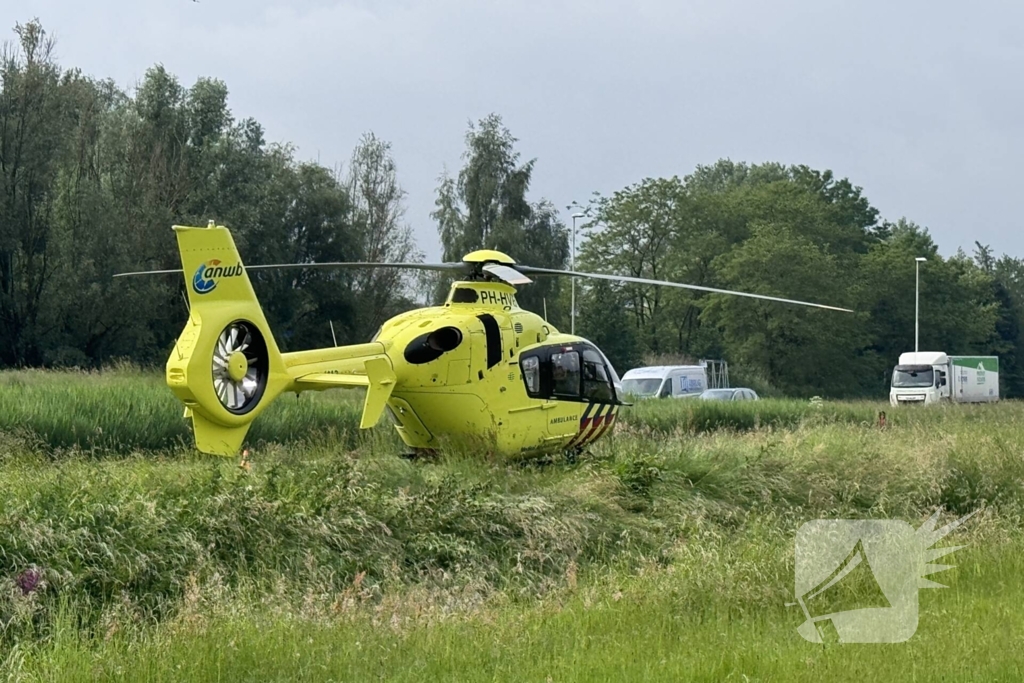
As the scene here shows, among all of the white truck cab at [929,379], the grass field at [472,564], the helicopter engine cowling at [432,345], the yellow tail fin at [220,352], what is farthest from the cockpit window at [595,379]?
the white truck cab at [929,379]

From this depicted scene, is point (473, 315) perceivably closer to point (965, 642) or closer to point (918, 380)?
point (965, 642)

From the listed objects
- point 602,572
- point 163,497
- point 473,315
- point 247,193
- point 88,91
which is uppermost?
point 88,91

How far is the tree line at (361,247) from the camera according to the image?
38844mm

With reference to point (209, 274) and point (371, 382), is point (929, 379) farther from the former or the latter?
point (209, 274)

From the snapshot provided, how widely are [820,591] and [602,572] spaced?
6.73ft

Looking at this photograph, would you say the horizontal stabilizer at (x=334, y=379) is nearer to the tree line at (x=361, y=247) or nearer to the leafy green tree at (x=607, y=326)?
the tree line at (x=361, y=247)

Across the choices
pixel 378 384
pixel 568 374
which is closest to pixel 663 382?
pixel 568 374

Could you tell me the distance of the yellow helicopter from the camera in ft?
40.1

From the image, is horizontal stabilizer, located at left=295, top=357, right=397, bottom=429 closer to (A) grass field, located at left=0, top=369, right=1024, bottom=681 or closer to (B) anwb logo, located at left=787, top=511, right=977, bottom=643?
(A) grass field, located at left=0, top=369, right=1024, bottom=681

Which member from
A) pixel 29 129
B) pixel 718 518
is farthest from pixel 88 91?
pixel 718 518

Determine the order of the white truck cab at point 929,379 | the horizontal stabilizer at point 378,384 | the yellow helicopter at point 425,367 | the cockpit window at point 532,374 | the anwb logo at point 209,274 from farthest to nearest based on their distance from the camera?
the white truck cab at point 929,379 < the cockpit window at point 532,374 < the horizontal stabilizer at point 378,384 < the anwb logo at point 209,274 < the yellow helicopter at point 425,367

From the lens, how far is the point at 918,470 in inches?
597

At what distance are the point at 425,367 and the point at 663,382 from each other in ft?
79.1

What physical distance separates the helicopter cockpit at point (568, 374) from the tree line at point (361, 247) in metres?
25.7
